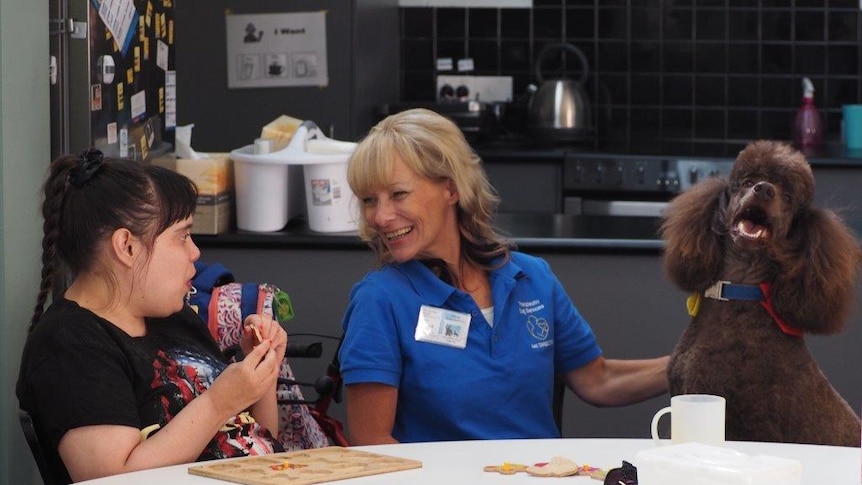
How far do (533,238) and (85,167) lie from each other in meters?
1.45

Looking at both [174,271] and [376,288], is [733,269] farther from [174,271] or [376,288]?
[174,271]

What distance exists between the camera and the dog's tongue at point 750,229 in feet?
6.68

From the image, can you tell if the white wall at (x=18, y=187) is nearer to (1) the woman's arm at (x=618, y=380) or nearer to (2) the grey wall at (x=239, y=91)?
(1) the woman's arm at (x=618, y=380)

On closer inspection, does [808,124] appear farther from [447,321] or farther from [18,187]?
[18,187]

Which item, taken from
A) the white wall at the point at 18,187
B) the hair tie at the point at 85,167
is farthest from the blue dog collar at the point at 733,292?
the white wall at the point at 18,187

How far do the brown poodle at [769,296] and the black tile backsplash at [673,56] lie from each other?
3.12 m

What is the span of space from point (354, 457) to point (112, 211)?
51 centimetres

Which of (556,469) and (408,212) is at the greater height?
(408,212)

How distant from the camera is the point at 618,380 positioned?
2.31 m

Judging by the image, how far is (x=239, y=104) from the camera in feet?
14.7

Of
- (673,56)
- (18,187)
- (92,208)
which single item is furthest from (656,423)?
(673,56)

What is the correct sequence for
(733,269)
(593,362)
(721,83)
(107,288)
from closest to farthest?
(107,288), (733,269), (593,362), (721,83)

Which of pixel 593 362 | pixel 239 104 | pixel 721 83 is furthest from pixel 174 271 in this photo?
pixel 721 83

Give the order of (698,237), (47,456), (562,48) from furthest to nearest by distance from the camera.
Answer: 1. (562,48)
2. (698,237)
3. (47,456)
